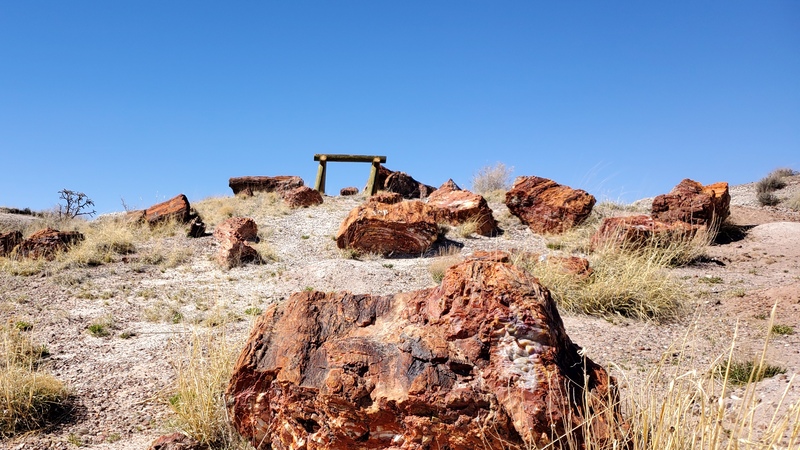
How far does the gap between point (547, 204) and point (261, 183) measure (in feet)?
35.5

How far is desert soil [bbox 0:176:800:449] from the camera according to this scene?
4656mm

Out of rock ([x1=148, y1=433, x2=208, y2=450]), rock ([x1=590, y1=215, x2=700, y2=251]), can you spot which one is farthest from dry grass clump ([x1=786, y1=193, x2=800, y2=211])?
rock ([x1=148, y1=433, x2=208, y2=450])

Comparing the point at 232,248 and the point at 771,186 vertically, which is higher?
the point at 771,186

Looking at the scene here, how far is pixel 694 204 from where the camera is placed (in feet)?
37.4

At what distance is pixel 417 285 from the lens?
28.5ft

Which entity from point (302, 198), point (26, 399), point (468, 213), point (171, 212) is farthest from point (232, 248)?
point (26, 399)

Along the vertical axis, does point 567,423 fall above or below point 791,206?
below

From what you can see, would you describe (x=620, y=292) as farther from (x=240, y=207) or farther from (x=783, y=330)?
(x=240, y=207)

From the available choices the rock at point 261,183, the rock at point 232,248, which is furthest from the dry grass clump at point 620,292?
the rock at point 261,183

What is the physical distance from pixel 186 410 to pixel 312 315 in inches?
47.5

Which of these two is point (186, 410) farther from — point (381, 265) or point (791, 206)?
point (791, 206)

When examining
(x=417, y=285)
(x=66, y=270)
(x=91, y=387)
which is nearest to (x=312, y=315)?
(x=91, y=387)

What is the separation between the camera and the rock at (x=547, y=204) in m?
12.6

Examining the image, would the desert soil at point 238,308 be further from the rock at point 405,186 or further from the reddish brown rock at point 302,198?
the rock at point 405,186
